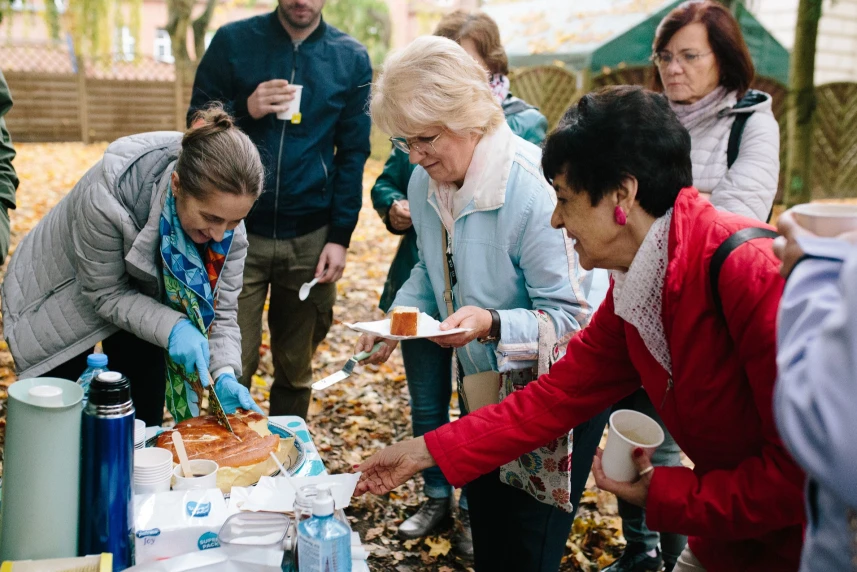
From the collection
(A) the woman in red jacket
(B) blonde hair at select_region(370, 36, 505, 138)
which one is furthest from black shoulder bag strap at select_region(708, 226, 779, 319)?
(B) blonde hair at select_region(370, 36, 505, 138)

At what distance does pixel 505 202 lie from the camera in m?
2.31

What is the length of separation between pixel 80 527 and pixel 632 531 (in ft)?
8.41

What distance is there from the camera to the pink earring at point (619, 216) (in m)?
1.69

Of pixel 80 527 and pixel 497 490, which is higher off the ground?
pixel 80 527

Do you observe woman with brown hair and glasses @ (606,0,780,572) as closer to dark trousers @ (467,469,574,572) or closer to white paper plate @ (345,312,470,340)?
dark trousers @ (467,469,574,572)

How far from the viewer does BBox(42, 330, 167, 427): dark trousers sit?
273 cm

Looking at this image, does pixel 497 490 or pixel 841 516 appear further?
pixel 497 490

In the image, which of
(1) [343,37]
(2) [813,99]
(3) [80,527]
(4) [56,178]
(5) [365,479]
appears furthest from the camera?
(4) [56,178]

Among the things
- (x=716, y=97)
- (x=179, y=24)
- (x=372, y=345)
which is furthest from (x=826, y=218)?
(x=179, y=24)

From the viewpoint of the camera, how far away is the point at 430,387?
12.0 feet

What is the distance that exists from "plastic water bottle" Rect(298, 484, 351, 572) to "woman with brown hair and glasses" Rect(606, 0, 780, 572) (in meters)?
2.09

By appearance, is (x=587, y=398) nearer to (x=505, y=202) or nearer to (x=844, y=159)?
(x=505, y=202)

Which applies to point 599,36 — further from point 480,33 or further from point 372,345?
point 372,345

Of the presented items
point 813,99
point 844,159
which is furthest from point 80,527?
point 844,159
